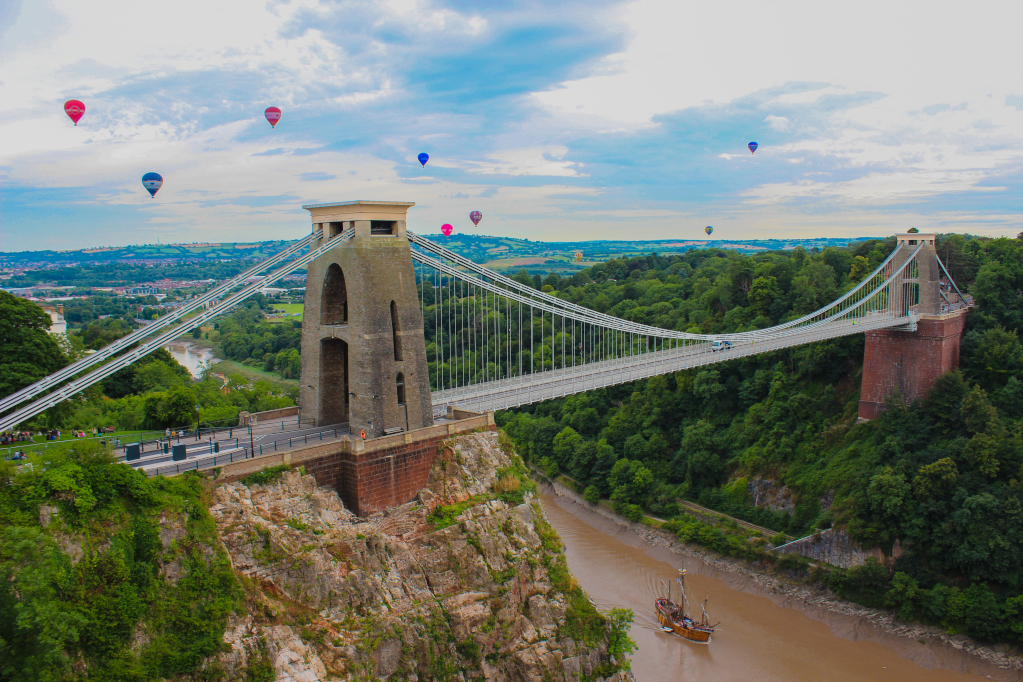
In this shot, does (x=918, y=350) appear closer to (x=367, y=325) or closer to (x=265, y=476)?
(x=367, y=325)

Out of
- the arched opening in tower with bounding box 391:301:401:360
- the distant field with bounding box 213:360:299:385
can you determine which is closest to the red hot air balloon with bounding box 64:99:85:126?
the arched opening in tower with bounding box 391:301:401:360

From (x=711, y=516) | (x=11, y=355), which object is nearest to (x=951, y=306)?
(x=711, y=516)

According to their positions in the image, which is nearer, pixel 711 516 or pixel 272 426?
pixel 272 426

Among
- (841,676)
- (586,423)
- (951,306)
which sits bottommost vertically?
(841,676)

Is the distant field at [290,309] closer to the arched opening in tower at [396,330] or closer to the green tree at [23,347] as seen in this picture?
the green tree at [23,347]

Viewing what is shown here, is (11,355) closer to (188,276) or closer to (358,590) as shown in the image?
(358,590)

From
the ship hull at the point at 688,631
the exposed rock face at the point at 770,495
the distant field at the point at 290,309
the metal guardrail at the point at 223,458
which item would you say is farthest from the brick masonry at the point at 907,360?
the distant field at the point at 290,309

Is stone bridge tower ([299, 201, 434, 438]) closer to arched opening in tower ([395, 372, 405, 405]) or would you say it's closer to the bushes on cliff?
→ arched opening in tower ([395, 372, 405, 405])
